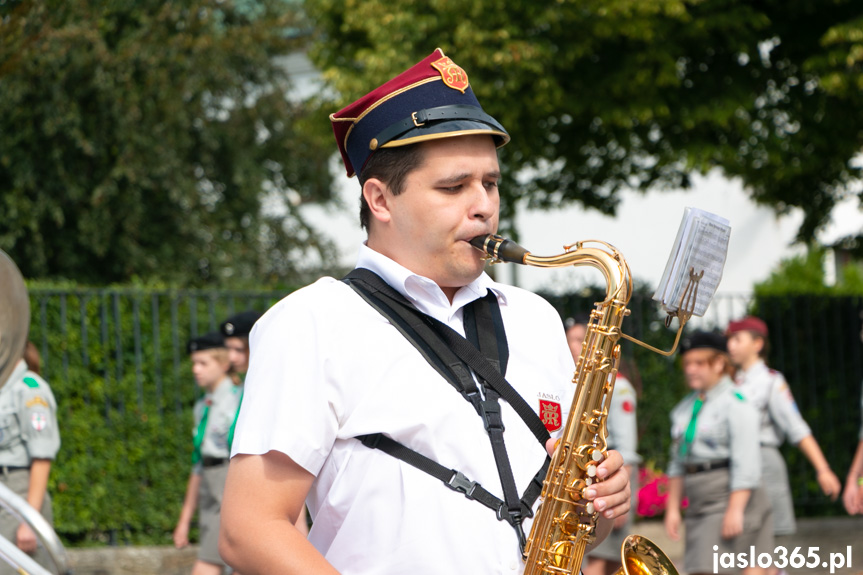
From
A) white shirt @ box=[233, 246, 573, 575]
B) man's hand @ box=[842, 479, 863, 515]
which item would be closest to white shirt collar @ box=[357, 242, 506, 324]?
white shirt @ box=[233, 246, 573, 575]

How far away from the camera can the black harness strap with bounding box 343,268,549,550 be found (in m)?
2.05

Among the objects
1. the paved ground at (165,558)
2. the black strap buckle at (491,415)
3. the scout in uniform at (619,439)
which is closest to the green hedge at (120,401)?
the paved ground at (165,558)

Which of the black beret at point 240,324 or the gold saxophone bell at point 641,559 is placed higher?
the black beret at point 240,324

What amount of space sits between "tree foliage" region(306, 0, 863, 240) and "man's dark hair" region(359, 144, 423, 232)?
22.0 ft

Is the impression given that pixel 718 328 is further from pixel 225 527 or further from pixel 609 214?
pixel 225 527

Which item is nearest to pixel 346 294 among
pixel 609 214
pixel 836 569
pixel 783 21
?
pixel 836 569

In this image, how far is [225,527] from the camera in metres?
2.00

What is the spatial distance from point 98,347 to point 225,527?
7.08 m

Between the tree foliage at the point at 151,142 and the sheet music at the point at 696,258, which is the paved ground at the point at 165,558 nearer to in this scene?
the tree foliage at the point at 151,142

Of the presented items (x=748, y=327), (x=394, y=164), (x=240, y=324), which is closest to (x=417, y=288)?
(x=394, y=164)

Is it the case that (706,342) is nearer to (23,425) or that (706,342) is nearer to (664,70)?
(664,70)

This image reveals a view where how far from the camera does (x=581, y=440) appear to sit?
2.28 m

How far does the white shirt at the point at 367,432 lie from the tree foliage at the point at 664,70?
702 cm

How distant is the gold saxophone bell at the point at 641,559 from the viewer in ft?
8.07
